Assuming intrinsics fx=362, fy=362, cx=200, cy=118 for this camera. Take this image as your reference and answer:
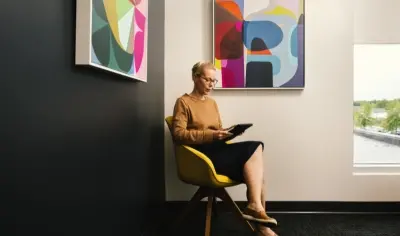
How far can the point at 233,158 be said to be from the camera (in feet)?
8.04

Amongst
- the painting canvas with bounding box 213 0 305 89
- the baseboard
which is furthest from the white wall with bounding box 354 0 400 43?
the baseboard

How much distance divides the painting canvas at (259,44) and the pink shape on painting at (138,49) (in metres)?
1.03

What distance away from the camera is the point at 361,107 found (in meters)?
3.45

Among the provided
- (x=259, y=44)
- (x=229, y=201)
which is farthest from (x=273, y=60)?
(x=229, y=201)

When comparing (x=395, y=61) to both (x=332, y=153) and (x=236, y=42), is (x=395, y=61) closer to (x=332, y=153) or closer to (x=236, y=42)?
(x=332, y=153)

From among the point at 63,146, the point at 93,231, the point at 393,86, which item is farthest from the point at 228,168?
the point at 393,86

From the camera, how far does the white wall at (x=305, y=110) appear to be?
3.21 metres

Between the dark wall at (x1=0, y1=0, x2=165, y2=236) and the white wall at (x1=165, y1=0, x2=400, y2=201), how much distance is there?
3.88 feet

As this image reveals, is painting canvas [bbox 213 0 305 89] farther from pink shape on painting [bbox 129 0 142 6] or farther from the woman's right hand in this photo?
pink shape on painting [bbox 129 0 142 6]

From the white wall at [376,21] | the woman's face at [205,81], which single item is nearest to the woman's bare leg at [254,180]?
the woman's face at [205,81]

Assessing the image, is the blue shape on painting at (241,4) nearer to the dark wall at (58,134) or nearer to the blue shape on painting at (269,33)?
the blue shape on painting at (269,33)

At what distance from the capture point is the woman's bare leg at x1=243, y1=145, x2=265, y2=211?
2.36m

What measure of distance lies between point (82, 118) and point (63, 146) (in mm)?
203

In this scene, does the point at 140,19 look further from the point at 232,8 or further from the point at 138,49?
the point at 232,8
